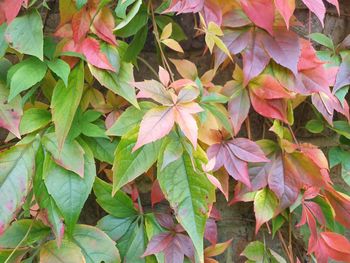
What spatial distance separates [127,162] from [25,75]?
0.21m

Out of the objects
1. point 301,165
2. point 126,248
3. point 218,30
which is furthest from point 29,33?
point 301,165

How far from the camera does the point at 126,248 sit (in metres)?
0.87

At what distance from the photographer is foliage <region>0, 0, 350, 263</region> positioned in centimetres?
74

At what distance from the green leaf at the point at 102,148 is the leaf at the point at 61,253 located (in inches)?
6.1

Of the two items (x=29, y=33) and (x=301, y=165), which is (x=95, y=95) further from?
(x=301, y=165)

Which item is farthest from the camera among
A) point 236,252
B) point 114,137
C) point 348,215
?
point 236,252

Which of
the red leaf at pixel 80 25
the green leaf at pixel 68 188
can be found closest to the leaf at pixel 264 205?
the green leaf at pixel 68 188

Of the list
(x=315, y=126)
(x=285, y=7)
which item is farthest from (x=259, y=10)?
(x=315, y=126)

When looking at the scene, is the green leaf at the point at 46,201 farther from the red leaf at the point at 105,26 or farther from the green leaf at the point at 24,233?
the red leaf at the point at 105,26

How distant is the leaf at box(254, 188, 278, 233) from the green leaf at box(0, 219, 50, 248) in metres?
0.39

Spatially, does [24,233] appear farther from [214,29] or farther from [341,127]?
[341,127]

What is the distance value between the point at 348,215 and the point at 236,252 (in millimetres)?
265

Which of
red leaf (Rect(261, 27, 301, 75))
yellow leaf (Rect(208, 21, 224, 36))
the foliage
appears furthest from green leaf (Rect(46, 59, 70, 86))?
red leaf (Rect(261, 27, 301, 75))

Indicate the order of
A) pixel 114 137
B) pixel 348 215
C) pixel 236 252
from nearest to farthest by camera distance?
1. pixel 114 137
2. pixel 348 215
3. pixel 236 252
